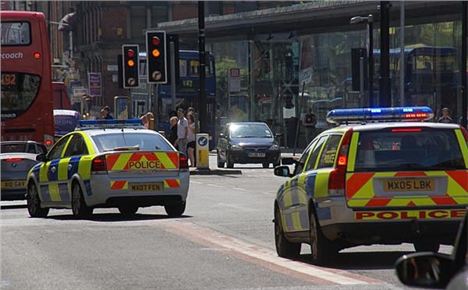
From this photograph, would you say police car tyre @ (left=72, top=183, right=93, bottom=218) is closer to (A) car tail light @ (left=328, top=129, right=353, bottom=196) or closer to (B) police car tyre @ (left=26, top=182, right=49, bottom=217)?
(B) police car tyre @ (left=26, top=182, right=49, bottom=217)

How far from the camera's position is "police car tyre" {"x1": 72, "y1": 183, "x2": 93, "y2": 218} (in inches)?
747

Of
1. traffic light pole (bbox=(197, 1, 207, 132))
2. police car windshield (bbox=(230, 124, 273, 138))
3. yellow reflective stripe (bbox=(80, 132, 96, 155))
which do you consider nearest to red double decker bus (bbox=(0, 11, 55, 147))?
traffic light pole (bbox=(197, 1, 207, 132))

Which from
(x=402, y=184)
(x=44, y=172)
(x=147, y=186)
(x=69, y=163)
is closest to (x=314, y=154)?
(x=402, y=184)

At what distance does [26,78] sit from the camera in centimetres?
3011

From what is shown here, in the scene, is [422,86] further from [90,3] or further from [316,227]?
[90,3]

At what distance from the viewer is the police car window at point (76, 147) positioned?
63.8 ft

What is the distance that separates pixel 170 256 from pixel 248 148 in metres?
25.6

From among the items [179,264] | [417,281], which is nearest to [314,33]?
[179,264]

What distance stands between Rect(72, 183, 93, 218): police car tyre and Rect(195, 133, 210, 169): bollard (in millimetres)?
14660

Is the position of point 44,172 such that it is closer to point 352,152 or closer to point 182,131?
point 352,152

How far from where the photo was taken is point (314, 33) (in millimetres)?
55219

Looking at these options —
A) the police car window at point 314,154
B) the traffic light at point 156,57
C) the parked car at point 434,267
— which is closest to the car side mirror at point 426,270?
the parked car at point 434,267

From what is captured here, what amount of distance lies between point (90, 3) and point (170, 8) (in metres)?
7.18

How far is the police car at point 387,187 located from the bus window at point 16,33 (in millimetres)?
18633
